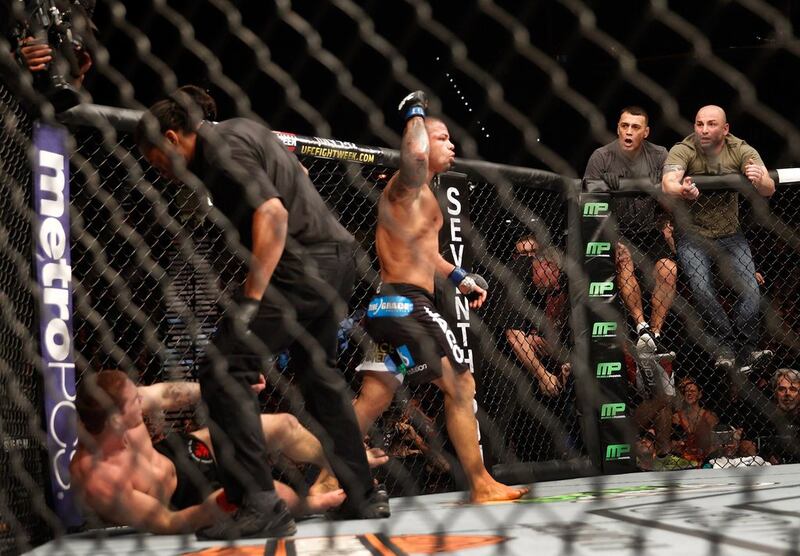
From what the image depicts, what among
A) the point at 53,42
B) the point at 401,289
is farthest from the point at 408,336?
the point at 53,42

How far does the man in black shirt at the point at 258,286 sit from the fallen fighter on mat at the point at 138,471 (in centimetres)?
16

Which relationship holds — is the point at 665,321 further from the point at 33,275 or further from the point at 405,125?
the point at 33,275

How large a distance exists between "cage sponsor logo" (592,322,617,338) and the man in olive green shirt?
35cm

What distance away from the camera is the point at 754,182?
3740 millimetres

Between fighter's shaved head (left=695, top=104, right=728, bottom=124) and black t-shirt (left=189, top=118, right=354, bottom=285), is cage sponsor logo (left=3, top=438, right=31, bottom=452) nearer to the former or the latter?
black t-shirt (left=189, top=118, right=354, bottom=285)

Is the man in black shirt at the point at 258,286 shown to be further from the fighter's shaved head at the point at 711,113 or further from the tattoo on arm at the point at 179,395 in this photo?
the fighter's shaved head at the point at 711,113

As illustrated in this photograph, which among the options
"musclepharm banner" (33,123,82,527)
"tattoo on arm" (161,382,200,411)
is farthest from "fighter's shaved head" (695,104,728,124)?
"musclepharm banner" (33,123,82,527)

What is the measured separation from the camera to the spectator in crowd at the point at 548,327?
3.91 m

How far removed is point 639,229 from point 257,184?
215 cm

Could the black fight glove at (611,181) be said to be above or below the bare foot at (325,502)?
above

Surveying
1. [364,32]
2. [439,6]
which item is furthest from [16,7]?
[439,6]

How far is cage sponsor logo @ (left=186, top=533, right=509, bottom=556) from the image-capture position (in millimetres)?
2066

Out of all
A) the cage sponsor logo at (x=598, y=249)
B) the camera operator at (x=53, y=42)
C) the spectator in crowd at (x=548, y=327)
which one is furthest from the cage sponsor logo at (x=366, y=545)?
the cage sponsor logo at (x=598, y=249)

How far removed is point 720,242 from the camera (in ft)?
12.8
